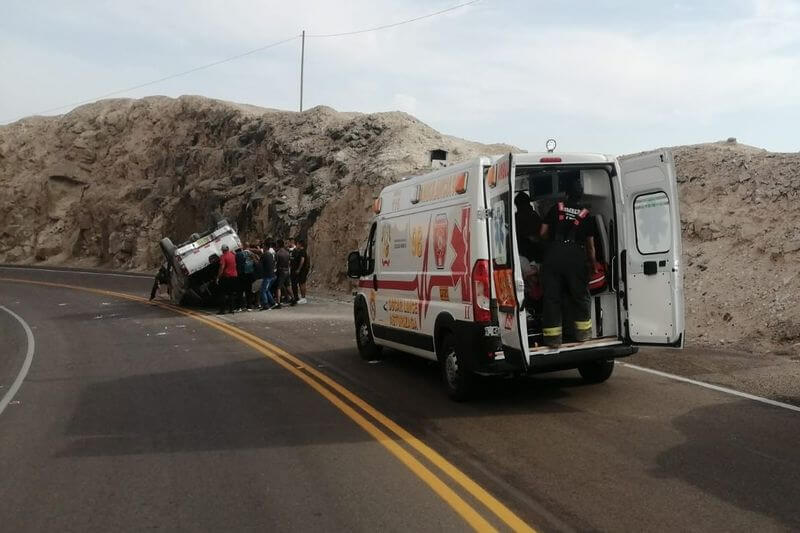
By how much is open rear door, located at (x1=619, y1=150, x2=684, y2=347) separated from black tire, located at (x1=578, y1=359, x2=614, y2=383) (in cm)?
86

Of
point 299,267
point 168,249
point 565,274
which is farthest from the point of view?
point 299,267

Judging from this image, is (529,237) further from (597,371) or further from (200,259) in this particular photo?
(200,259)

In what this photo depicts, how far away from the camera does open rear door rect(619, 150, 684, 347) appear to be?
7.84 meters

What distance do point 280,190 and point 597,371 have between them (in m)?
28.5

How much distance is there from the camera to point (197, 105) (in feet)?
172

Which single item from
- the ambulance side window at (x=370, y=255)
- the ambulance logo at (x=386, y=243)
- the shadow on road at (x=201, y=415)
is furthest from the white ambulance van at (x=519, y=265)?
the ambulance side window at (x=370, y=255)

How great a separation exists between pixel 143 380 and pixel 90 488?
5058 mm

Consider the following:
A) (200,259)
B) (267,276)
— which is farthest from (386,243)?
(200,259)

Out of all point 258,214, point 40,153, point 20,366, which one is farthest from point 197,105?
point 20,366

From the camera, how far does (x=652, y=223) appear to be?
26.5ft

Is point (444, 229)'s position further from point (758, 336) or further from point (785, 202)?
point (785, 202)

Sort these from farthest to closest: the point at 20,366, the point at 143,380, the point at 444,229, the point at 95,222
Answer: the point at 95,222, the point at 20,366, the point at 143,380, the point at 444,229

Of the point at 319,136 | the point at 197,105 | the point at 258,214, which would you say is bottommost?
the point at 258,214

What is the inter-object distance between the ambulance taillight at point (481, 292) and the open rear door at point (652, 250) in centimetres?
168
